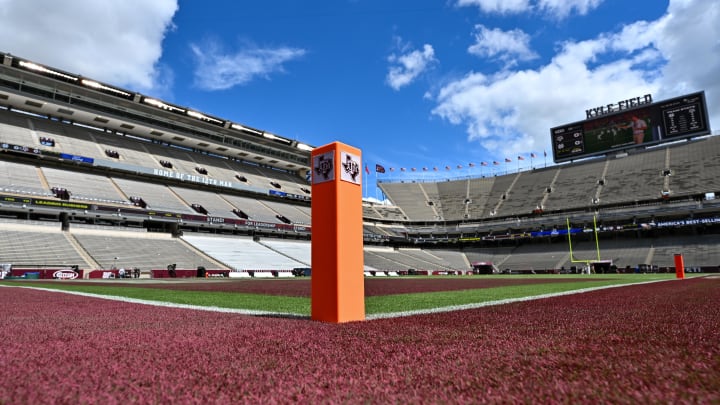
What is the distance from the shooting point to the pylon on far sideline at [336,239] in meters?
5.77

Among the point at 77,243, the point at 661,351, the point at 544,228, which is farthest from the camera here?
the point at 544,228

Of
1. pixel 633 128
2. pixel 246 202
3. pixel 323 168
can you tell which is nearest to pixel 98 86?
pixel 246 202

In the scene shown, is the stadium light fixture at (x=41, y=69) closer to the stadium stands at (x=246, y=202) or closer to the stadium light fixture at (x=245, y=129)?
the stadium stands at (x=246, y=202)

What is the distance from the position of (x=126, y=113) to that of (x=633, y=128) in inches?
2763

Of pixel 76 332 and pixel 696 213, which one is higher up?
pixel 696 213

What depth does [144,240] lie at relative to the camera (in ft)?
128

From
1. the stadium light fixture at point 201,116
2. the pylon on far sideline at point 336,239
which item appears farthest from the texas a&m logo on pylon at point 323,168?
the stadium light fixture at point 201,116

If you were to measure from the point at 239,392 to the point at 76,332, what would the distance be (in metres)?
3.69

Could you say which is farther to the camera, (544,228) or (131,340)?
(544,228)

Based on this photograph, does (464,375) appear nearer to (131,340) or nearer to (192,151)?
(131,340)

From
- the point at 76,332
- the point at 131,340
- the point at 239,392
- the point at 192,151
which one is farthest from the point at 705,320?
the point at 192,151

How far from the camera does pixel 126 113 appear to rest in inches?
2019

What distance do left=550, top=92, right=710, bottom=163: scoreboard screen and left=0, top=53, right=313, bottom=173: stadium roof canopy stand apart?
1786 inches

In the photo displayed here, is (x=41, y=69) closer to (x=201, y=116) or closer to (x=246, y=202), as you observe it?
(x=201, y=116)
